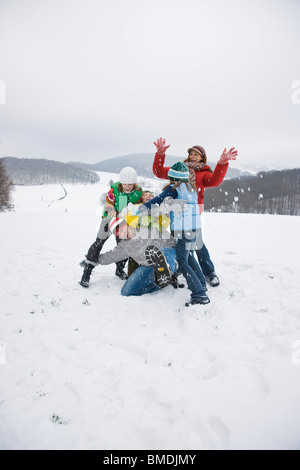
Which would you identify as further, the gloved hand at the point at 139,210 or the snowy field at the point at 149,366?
the gloved hand at the point at 139,210

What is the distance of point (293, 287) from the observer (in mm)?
4914

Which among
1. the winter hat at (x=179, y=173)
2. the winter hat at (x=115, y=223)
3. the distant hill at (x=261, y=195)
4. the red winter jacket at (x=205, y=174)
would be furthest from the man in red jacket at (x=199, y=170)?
the distant hill at (x=261, y=195)

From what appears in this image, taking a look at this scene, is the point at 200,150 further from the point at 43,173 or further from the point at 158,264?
the point at 43,173

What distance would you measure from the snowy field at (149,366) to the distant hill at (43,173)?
15753cm

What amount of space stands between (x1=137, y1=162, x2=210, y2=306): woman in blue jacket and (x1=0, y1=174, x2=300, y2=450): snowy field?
38 cm

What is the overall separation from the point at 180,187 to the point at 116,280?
8.89ft

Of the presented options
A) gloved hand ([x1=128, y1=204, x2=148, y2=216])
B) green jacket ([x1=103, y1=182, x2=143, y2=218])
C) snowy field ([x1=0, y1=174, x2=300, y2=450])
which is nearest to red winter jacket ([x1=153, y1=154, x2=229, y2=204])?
green jacket ([x1=103, y1=182, x2=143, y2=218])

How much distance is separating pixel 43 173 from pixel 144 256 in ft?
576

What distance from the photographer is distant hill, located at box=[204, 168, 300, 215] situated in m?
91.4

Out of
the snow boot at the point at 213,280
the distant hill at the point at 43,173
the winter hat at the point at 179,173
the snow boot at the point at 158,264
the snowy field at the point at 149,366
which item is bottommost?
the snowy field at the point at 149,366

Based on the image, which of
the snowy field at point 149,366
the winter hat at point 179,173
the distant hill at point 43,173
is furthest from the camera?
the distant hill at point 43,173

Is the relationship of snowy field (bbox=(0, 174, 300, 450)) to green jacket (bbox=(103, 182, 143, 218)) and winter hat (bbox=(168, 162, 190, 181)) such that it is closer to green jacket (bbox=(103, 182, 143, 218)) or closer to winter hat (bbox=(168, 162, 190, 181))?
green jacket (bbox=(103, 182, 143, 218))

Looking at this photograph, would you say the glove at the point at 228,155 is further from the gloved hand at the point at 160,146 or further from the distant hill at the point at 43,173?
the distant hill at the point at 43,173

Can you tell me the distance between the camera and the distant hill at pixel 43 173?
488 ft
